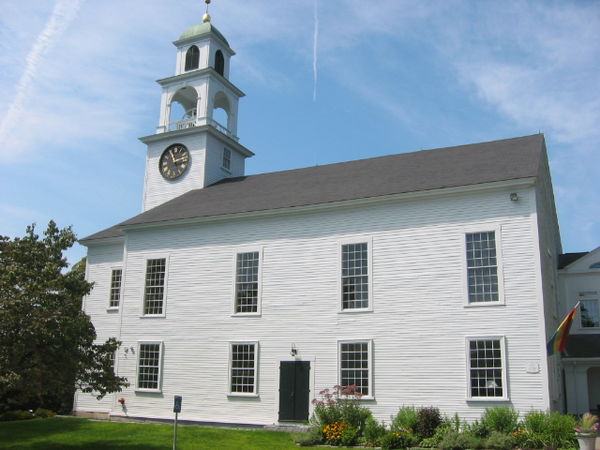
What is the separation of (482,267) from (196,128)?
1730 centimetres

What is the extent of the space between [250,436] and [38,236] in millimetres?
9061

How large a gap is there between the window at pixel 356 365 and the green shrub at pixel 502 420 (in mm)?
4222

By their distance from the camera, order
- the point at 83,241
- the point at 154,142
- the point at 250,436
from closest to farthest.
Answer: the point at 250,436 → the point at 83,241 → the point at 154,142

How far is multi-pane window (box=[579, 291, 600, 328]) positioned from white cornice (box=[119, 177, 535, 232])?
34.3 feet

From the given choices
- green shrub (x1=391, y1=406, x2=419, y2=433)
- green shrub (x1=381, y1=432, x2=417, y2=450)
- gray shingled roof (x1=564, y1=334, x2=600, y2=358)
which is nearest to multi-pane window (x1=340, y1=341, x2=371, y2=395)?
green shrub (x1=391, y1=406, x2=419, y2=433)

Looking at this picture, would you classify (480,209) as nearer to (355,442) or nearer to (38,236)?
(355,442)

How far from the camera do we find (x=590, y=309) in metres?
27.3

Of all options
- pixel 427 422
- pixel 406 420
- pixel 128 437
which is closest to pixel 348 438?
pixel 406 420

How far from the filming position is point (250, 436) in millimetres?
19547

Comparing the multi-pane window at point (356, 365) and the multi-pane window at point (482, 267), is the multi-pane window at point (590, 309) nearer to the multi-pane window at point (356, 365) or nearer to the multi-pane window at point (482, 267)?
the multi-pane window at point (482, 267)

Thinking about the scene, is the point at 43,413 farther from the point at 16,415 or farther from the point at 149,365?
the point at 149,365

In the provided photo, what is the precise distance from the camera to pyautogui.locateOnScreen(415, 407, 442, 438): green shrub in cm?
1852

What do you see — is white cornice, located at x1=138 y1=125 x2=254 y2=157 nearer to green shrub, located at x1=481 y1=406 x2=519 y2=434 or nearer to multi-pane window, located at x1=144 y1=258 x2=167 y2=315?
multi-pane window, located at x1=144 y1=258 x2=167 y2=315

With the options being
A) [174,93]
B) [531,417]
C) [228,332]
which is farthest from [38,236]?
[174,93]
